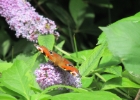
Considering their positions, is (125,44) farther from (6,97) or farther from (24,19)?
(24,19)

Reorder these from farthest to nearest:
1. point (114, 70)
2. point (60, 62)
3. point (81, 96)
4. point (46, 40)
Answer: point (46, 40), point (114, 70), point (60, 62), point (81, 96)

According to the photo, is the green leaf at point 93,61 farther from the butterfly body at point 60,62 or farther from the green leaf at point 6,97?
the green leaf at point 6,97

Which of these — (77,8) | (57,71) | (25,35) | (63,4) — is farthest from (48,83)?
(63,4)

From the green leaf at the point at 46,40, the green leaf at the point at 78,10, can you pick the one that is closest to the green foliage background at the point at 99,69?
the green leaf at the point at 46,40

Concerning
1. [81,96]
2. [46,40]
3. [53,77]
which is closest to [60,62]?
[53,77]

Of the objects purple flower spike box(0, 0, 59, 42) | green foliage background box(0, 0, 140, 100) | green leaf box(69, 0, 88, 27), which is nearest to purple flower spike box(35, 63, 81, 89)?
green foliage background box(0, 0, 140, 100)

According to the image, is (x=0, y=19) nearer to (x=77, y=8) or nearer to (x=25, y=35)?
(x=77, y=8)

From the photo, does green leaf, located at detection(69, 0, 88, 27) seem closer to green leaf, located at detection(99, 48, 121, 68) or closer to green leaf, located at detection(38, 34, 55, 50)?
green leaf, located at detection(38, 34, 55, 50)
